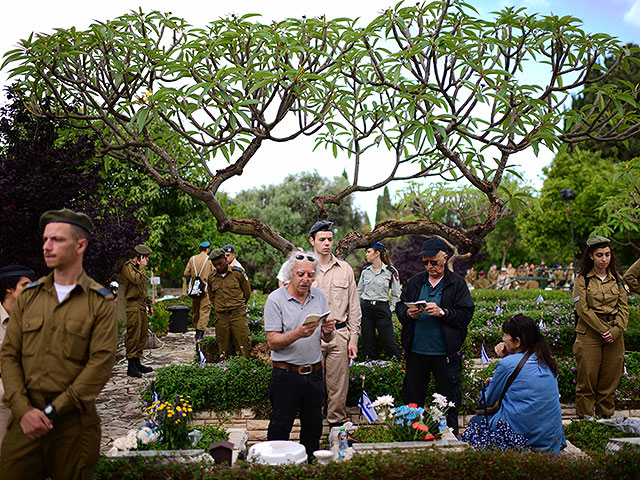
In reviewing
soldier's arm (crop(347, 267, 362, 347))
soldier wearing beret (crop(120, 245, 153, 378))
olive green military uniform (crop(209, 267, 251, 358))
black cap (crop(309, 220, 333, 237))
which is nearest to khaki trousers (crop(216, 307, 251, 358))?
olive green military uniform (crop(209, 267, 251, 358))

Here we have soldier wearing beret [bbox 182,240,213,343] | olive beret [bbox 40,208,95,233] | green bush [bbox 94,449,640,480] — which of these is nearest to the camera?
olive beret [bbox 40,208,95,233]

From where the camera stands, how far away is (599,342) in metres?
6.35

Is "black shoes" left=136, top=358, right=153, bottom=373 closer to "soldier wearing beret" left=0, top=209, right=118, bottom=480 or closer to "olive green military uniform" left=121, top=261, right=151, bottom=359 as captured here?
"olive green military uniform" left=121, top=261, right=151, bottom=359

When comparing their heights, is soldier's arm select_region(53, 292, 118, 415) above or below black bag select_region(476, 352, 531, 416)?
above

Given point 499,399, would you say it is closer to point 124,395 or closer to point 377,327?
point 377,327

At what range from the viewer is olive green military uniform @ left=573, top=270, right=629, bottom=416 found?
629cm

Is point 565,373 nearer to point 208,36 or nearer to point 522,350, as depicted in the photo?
point 522,350

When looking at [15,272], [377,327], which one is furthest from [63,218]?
[377,327]

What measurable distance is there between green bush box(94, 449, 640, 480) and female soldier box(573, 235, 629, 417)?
2.85 metres

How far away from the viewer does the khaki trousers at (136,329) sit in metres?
8.80

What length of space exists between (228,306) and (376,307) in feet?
7.73

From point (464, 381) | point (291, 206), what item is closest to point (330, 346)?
point (464, 381)

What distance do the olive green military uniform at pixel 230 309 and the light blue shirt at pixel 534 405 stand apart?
5118mm

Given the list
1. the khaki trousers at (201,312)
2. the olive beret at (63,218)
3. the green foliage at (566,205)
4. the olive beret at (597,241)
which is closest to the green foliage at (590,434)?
the olive beret at (597,241)
